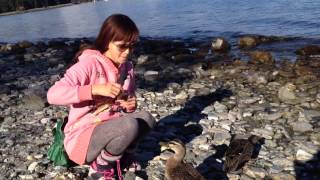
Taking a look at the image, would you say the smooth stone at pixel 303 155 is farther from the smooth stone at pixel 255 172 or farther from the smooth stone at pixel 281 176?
the smooth stone at pixel 255 172

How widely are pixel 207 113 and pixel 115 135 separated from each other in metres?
4.16

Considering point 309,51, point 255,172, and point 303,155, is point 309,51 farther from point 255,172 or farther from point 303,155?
point 255,172

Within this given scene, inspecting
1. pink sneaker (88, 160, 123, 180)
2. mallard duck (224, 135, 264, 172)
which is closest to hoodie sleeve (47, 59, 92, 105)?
pink sneaker (88, 160, 123, 180)

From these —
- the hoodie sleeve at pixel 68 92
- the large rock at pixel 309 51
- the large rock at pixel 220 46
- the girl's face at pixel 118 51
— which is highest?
the girl's face at pixel 118 51

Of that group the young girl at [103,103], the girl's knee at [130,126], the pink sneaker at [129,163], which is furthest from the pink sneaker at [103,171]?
the girl's knee at [130,126]

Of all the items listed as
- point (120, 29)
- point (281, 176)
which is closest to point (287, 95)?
point (281, 176)

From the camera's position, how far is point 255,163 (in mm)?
7234

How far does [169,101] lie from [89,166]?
4.34 meters

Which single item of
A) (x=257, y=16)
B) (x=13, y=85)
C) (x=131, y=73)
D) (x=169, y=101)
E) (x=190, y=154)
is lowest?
(x=257, y=16)

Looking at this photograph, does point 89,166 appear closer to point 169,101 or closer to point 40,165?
point 40,165

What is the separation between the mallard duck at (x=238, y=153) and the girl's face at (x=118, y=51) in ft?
7.25

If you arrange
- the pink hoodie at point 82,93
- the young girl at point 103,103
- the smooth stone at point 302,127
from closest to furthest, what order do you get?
the pink hoodie at point 82,93 < the young girl at point 103,103 < the smooth stone at point 302,127

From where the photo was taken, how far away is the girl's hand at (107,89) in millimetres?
5504

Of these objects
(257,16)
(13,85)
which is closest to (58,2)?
(257,16)
